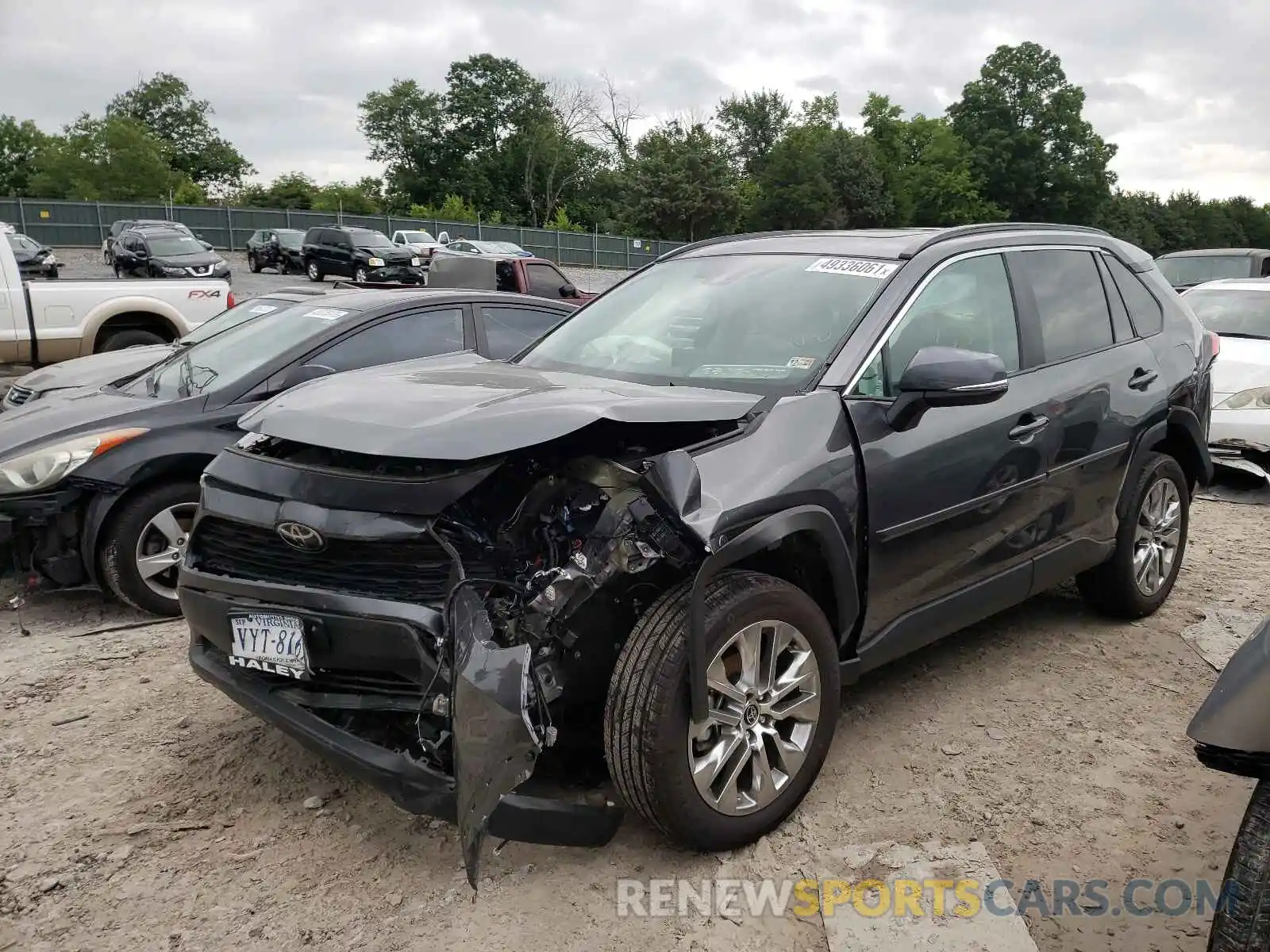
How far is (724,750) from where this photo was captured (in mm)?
2891

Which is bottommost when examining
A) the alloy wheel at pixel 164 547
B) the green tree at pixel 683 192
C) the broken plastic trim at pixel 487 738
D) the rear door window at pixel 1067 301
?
the alloy wheel at pixel 164 547

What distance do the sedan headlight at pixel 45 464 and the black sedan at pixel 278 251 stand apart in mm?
31036

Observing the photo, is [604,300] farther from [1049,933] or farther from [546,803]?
[1049,933]

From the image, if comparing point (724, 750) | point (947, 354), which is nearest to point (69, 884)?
point (724, 750)

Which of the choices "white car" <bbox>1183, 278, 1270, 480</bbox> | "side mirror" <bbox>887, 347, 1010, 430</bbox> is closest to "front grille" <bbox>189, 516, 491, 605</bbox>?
"side mirror" <bbox>887, 347, 1010, 430</bbox>

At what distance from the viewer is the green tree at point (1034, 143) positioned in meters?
75.3

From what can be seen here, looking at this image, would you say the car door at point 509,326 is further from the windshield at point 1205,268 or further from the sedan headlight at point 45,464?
the windshield at point 1205,268

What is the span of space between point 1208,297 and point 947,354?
8.22 m

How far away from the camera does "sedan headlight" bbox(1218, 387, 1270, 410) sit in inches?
310

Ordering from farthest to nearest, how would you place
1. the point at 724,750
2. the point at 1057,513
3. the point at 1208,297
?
the point at 1208,297 < the point at 1057,513 < the point at 724,750

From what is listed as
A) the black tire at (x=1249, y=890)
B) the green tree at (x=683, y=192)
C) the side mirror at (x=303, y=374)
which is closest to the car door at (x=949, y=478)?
the black tire at (x=1249, y=890)

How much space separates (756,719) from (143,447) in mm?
3494

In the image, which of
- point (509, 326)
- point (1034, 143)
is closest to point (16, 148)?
point (1034, 143)

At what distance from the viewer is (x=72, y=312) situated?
9945 millimetres
